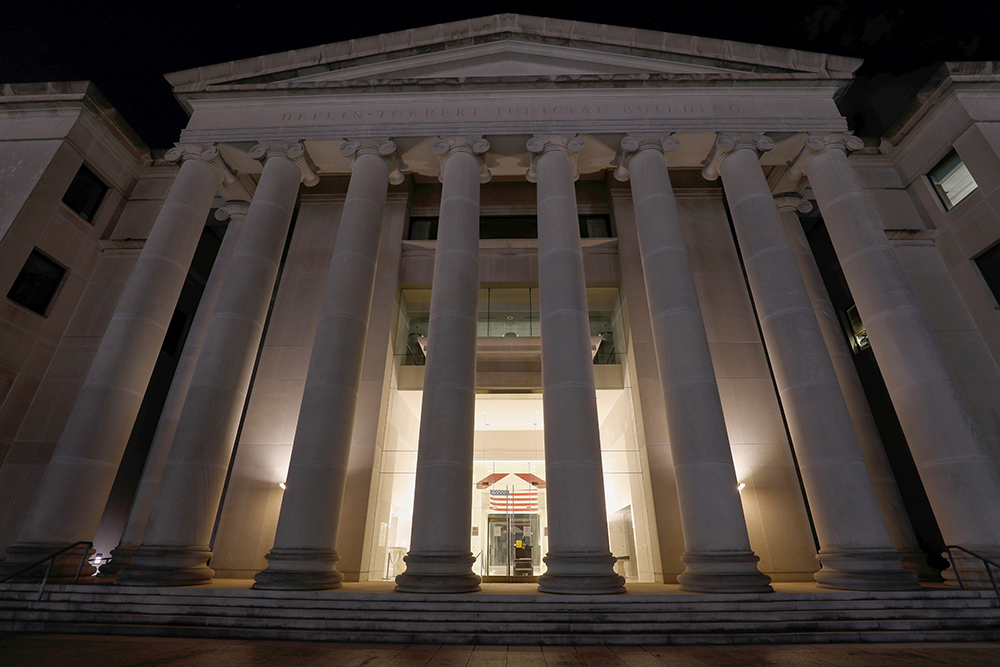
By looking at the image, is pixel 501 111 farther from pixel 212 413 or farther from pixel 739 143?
pixel 212 413

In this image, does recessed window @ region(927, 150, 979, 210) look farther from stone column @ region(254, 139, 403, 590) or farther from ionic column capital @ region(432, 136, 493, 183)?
stone column @ region(254, 139, 403, 590)

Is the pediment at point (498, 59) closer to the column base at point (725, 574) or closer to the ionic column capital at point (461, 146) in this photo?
the ionic column capital at point (461, 146)

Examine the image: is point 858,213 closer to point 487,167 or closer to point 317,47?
point 487,167

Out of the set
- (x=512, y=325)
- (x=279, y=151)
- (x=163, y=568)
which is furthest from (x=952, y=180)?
(x=163, y=568)

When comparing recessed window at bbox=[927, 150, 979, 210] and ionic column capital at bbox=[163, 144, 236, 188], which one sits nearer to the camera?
ionic column capital at bbox=[163, 144, 236, 188]

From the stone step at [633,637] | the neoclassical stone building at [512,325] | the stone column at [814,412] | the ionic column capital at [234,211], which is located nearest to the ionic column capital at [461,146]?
the neoclassical stone building at [512,325]

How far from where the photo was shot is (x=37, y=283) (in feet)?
77.6

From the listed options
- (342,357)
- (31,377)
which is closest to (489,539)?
(342,357)

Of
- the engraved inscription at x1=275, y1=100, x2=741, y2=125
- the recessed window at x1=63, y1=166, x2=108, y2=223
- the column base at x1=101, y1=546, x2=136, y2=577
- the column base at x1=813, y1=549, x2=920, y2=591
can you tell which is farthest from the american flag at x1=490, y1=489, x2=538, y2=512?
the recessed window at x1=63, y1=166, x2=108, y2=223

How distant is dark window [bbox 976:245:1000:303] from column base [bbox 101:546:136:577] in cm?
3687

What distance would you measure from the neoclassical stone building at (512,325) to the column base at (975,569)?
137mm

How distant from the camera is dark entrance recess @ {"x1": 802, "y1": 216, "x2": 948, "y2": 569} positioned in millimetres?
21812

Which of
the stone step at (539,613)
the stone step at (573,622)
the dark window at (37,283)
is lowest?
the stone step at (573,622)

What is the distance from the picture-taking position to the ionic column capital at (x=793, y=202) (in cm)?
2644
